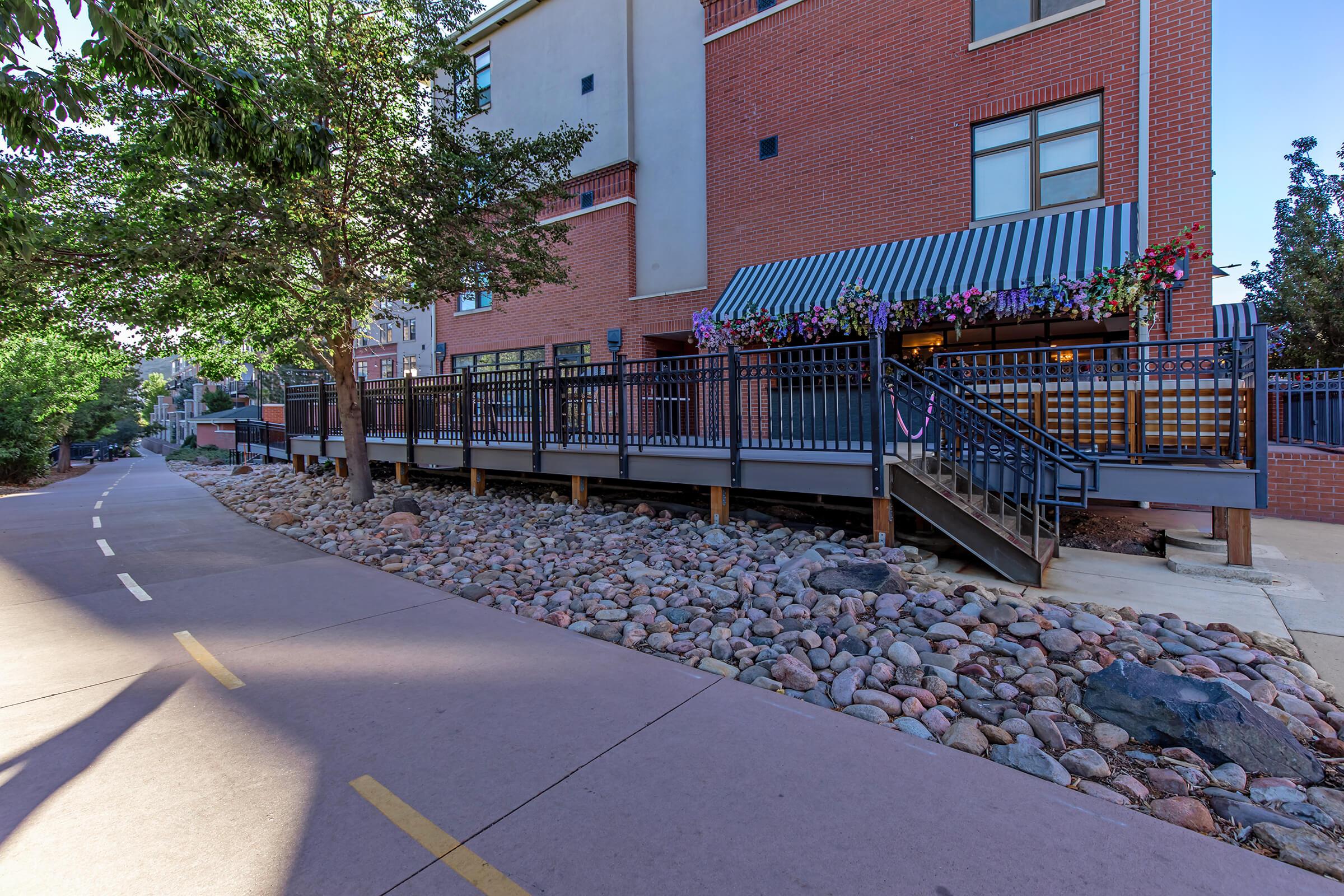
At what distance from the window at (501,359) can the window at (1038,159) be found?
10821 mm

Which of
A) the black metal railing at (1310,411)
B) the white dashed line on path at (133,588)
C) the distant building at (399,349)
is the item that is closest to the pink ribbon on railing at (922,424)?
the black metal railing at (1310,411)

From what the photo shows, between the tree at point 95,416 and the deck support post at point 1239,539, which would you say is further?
the tree at point 95,416

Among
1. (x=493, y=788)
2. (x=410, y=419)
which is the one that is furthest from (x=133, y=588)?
(x=410, y=419)

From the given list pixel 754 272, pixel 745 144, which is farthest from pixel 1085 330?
pixel 745 144

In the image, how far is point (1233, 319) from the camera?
28.9ft

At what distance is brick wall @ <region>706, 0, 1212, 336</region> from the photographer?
909 cm

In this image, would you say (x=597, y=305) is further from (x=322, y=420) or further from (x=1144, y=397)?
(x=1144, y=397)

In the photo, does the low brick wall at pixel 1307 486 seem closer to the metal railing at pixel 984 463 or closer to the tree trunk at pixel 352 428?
the metal railing at pixel 984 463

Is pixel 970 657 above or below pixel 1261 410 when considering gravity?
below

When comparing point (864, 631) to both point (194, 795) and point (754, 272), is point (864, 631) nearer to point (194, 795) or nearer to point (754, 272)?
point (194, 795)

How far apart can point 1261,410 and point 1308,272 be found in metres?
21.0

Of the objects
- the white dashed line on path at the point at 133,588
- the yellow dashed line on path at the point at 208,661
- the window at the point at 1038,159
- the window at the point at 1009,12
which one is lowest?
the yellow dashed line on path at the point at 208,661

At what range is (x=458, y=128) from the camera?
11172 mm

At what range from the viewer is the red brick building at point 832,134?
30.3ft
